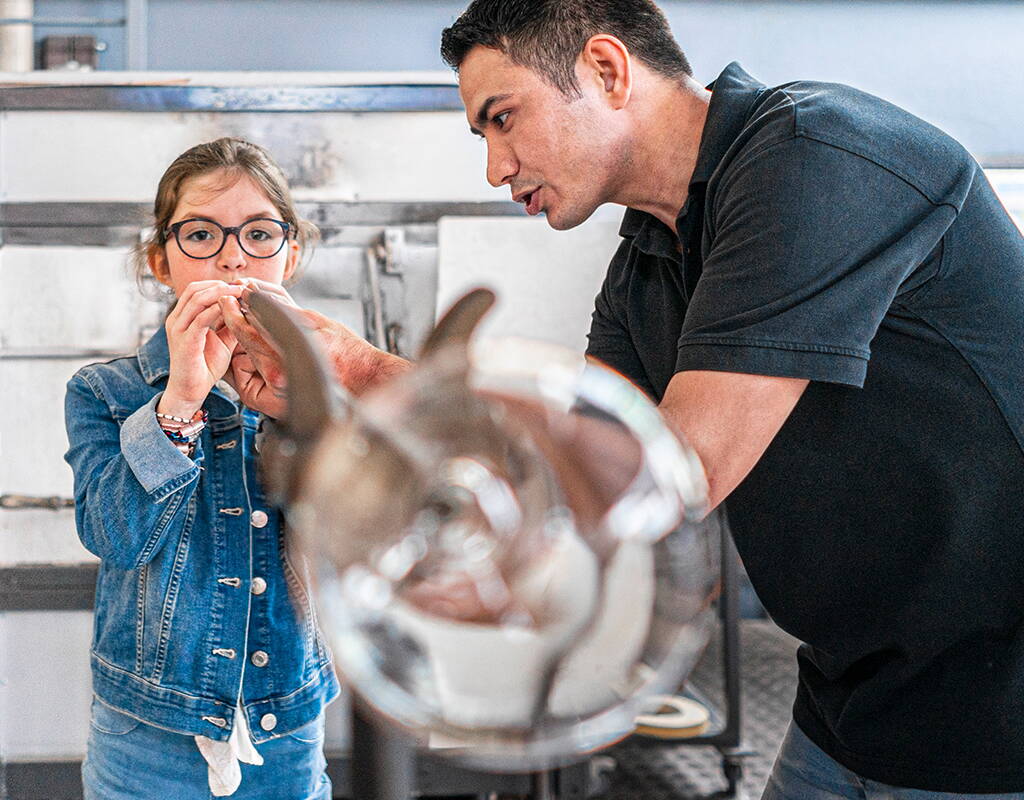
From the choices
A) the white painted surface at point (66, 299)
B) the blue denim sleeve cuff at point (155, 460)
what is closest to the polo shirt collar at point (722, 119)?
the blue denim sleeve cuff at point (155, 460)

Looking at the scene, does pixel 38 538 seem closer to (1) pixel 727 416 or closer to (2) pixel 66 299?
(2) pixel 66 299

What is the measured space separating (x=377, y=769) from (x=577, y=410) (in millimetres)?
242

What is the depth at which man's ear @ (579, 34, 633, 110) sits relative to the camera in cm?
86

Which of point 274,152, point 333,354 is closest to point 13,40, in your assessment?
point 274,152

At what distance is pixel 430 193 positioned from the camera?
2.05 metres

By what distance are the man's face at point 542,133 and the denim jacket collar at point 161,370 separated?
35cm

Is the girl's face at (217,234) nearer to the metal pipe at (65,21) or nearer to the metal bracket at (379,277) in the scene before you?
the metal bracket at (379,277)

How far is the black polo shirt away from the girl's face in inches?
16.4

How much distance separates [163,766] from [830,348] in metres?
0.70

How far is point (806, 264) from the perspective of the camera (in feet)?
2.12

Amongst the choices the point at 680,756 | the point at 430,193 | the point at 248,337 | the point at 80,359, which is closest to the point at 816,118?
the point at 248,337

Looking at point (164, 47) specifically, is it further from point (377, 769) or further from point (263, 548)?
point (377, 769)

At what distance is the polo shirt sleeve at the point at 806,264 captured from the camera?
2.09ft

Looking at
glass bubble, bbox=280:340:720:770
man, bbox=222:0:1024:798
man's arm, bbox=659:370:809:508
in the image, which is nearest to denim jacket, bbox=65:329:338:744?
man, bbox=222:0:1024:798
